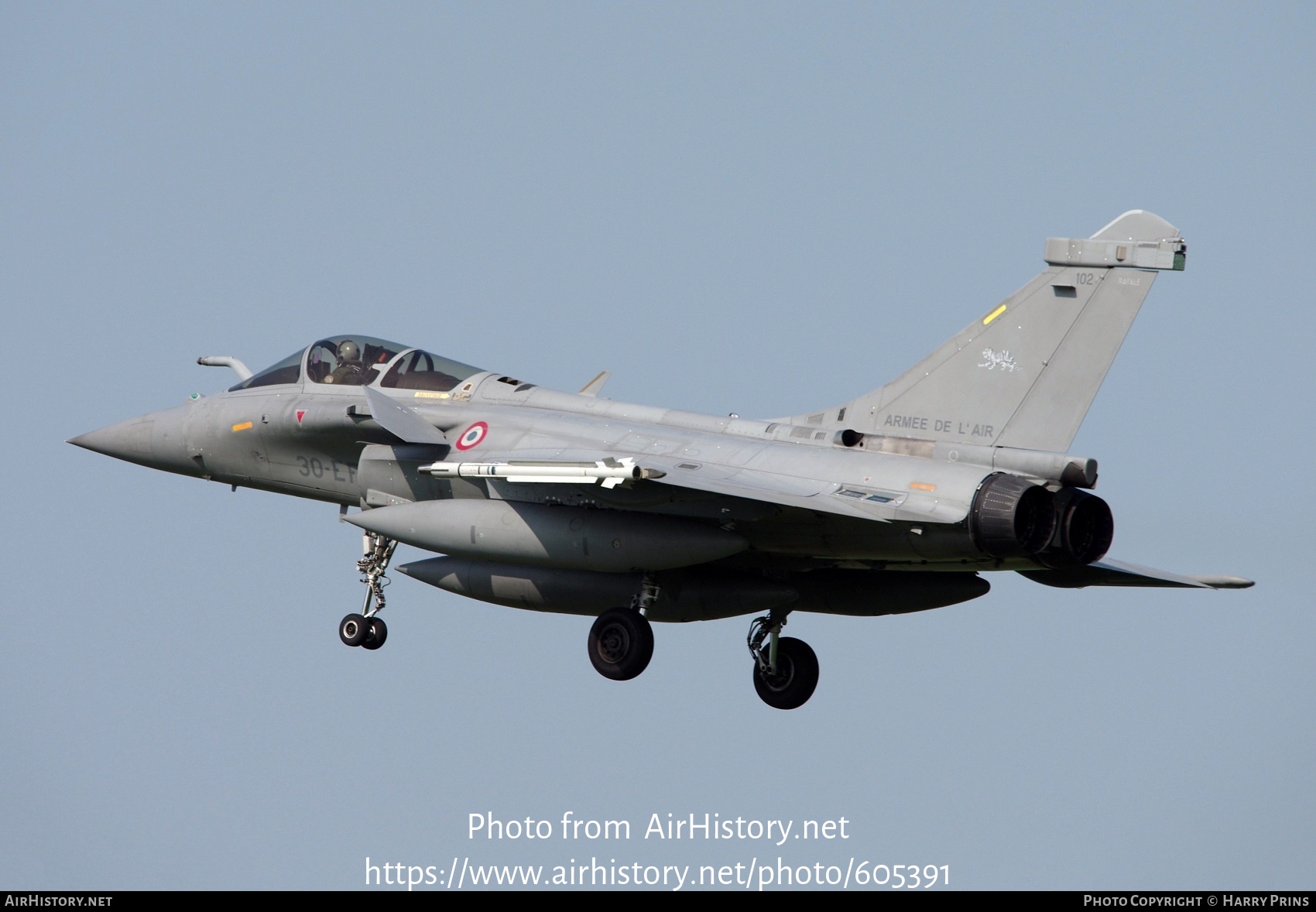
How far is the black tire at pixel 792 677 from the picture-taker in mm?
18984

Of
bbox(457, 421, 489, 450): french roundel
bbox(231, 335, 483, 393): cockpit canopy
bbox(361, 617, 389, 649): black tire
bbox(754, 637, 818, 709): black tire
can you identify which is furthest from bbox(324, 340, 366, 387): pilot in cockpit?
bbox(754, 637, 818, 709): black tire

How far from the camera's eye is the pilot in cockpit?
20344mm

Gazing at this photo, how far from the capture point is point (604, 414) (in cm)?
1886

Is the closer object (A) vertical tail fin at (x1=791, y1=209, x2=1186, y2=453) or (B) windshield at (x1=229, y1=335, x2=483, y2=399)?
(A) vertical tail fin at (x1=791, y1=209, x2=1186, y2=453)

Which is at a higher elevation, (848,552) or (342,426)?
(342,426)

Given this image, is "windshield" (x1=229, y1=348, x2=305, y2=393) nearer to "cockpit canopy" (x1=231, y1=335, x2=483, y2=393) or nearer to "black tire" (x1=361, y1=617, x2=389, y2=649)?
"cockpit canopy" (x1=231, y1=335, x2=483, y2=393)

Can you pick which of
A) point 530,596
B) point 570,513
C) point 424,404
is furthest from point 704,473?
point 424,404

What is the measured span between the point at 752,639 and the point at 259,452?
5686 millimetres

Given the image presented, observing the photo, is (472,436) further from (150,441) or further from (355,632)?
(150,441)

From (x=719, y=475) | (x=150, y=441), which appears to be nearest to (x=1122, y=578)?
(x=719, y=475)

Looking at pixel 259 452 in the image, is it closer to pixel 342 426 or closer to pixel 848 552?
pixel 342 426

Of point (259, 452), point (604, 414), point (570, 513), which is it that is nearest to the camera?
point (570, 513)

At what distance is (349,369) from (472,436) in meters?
2.43

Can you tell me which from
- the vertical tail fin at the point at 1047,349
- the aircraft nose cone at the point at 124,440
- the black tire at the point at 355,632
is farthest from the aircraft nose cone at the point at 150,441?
the vertical tail fin at the point at 1047,349
